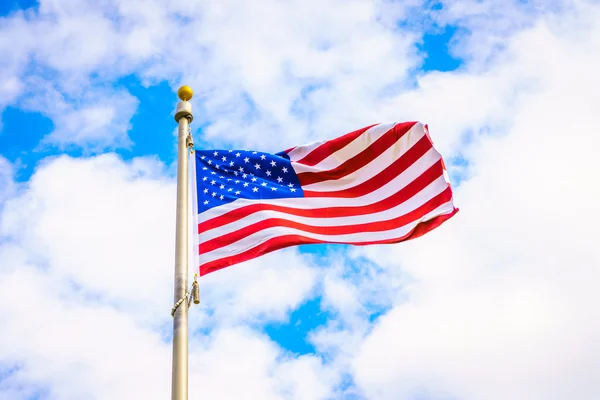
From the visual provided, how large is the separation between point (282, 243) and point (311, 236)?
0.79 metres

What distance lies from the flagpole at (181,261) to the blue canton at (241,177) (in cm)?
104

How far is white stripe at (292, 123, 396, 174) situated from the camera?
16.7 m

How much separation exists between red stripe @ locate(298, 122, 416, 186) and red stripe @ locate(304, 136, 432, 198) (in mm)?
394

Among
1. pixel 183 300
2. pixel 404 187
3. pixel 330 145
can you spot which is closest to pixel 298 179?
pixel 330 145

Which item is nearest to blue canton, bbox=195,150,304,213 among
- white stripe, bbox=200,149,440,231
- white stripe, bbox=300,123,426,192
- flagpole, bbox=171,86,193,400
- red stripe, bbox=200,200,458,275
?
white stripe, bbox=200,149,440,231

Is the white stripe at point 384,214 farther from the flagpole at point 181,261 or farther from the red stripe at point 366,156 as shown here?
the flagpole at point 181,261

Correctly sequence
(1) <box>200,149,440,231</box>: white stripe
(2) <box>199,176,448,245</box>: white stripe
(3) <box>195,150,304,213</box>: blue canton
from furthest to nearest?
(1) <box>200,149,440,231</box>: white stripe → (2) <box>199,176,448,245</box>: white stripe → (3) <box>195,150,304,213</box>: blue canton

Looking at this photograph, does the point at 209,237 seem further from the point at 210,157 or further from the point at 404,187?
the point at 404,187

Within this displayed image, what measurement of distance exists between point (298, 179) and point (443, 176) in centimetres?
316

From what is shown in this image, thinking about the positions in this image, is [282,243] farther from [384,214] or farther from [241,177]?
[384,214]

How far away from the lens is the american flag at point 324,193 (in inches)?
577

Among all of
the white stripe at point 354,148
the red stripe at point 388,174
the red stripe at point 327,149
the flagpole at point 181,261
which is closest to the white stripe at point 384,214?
the red stripe at point 388,174

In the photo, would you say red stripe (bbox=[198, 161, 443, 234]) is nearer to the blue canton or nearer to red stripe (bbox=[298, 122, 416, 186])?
the blue canton

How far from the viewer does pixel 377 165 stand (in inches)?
653
